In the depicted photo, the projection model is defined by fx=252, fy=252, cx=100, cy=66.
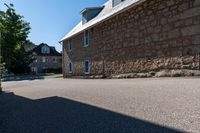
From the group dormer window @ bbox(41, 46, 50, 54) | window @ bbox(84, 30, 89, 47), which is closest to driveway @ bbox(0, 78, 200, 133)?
window @ bbox(84, 30, 89, 47)

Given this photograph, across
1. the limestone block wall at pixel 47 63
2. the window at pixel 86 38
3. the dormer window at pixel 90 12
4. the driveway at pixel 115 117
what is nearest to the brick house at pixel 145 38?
the window at pixel 86 38

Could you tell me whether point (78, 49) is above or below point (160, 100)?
above

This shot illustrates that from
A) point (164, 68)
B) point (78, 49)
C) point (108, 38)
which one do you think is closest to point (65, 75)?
point (78, 49)

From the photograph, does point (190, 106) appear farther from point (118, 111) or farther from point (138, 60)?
point (138, 60)

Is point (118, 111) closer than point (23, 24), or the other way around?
point (118, 111)

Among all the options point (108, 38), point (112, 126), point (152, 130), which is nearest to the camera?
point (152, 130)

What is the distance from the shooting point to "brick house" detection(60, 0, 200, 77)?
38.0ft

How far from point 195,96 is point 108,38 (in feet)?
42.2

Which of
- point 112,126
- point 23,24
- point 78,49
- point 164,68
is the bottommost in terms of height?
point 112,126

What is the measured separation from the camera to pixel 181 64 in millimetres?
11844

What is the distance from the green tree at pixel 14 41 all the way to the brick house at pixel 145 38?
30345 mm

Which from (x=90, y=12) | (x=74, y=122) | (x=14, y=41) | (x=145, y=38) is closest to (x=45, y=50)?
(x=14, y=41)

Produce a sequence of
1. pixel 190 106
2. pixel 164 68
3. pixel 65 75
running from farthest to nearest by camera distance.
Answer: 1. pixel 65 75
2. pixel 164 68
3. pixel 190 106

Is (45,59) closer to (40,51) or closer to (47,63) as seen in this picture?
(47,63)
